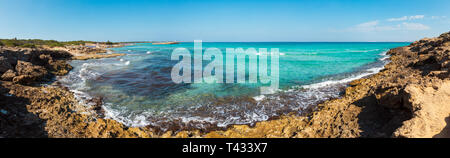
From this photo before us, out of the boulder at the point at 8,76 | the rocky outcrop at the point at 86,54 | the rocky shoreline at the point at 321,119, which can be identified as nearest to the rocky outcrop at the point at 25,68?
the boulder at the point at 8,76

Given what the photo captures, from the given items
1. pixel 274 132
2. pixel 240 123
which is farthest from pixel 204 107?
pixel 274 132

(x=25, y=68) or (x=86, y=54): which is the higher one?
(x=86, y=54)

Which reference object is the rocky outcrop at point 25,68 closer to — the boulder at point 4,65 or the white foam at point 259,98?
the boulder at point 4,65

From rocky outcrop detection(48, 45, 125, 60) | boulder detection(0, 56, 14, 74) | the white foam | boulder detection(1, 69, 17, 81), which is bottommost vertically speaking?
the white foam

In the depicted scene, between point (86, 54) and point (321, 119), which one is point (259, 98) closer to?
point (321, 119)

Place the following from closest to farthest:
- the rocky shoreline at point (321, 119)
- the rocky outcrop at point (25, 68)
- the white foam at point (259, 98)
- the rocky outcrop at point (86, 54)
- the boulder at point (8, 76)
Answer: the rocky shoreline at point (321, 119)
the white foam at point (259, 98)
the boulder at point (8, 76)
the rocky outcrop at point (25, 68)
the rocky outcrop at point (86, 54)

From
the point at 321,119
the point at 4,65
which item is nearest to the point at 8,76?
the point at 4,65

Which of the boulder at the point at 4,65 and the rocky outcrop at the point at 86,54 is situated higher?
the rocky outcrop at the point at 86,54

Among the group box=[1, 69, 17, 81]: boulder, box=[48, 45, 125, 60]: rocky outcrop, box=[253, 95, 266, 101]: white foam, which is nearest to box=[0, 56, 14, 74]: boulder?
box=[1, 69, 17, 81]: boulder

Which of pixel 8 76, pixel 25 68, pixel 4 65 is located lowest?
pixel 8 76

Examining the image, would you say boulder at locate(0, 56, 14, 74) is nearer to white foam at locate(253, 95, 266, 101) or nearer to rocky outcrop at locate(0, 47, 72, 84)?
rocky outcrop at locate(0, 47, 72, 84)

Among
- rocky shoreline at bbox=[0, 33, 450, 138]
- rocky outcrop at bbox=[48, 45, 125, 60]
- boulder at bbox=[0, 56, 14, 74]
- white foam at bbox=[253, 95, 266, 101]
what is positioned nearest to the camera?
rocky shoreline at bbox=[0, 33, 450, 138]
